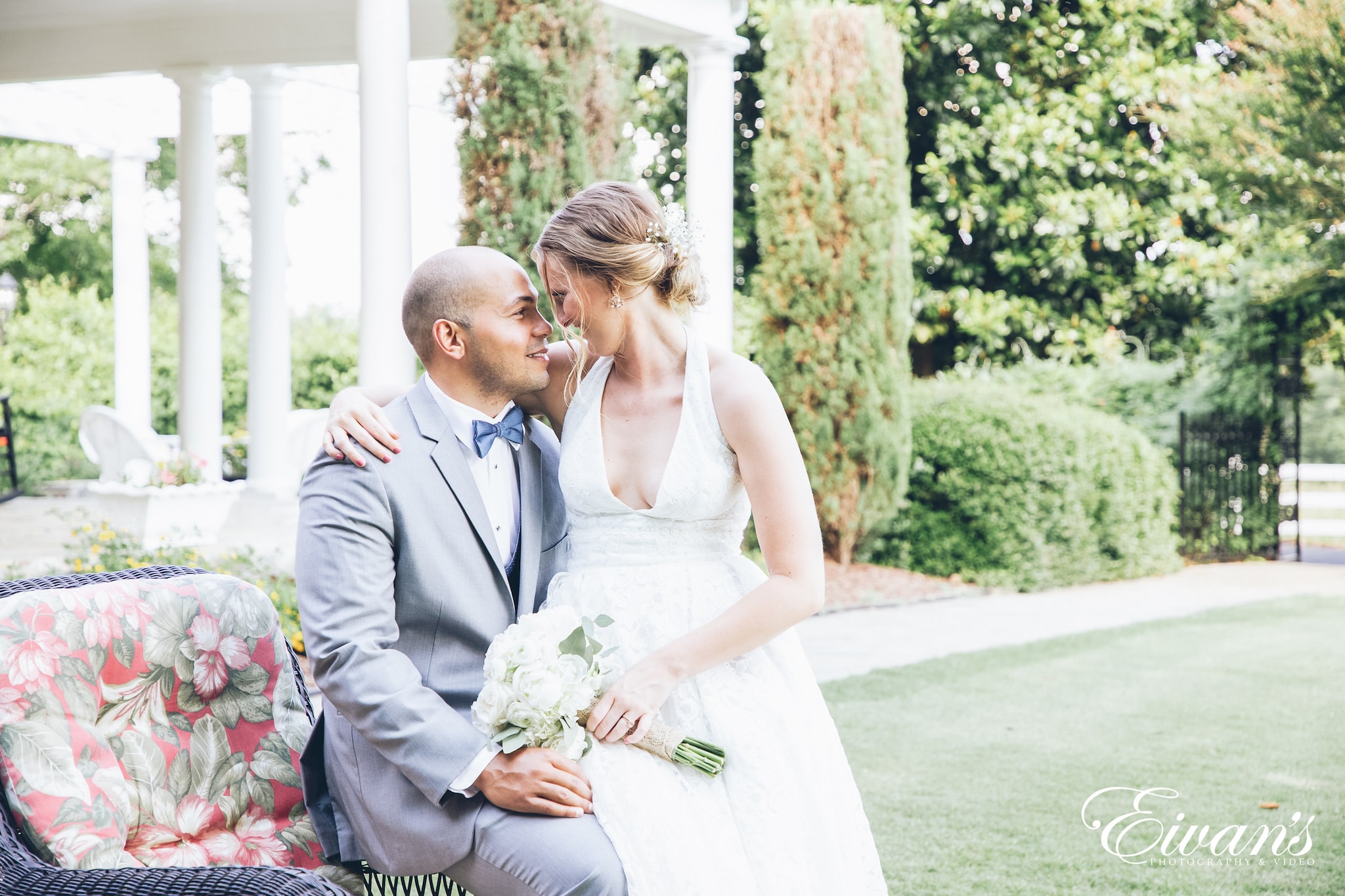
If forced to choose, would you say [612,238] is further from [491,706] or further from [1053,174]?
[1053,174]

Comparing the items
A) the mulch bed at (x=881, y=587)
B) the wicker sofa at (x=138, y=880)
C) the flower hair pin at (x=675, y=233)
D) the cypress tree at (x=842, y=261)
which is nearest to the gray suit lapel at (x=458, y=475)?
the flower hair pin at (x=675, y=233)

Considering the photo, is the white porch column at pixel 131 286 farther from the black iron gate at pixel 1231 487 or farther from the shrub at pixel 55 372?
the black iron gate at pixel 1231 487

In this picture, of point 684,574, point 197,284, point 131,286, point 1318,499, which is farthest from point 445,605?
point 1318,499

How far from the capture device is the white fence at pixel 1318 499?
15062 mm

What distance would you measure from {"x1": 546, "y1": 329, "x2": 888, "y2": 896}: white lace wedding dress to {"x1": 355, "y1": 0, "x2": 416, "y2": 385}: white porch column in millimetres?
4034

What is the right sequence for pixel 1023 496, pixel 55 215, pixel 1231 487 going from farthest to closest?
pixel 55 215
pixel 1231 487
pixel 1023 496

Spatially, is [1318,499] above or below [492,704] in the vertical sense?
below

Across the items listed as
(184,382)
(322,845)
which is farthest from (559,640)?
(184,382)

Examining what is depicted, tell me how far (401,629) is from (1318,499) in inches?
618

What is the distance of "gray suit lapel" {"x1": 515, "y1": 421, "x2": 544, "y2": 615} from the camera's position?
8.45 feet

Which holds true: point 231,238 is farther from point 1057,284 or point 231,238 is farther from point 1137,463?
point 1137,463

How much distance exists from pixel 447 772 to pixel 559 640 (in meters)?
0.33

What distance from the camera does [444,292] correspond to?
2.54 meters

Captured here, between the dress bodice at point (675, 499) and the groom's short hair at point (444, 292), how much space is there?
0.38 metres
